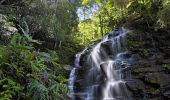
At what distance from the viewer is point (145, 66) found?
11938mm

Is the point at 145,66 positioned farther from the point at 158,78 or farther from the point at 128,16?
the point at 128,16

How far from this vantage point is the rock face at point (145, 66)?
36.5 feet

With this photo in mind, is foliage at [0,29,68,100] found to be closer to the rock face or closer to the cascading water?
the cascading water

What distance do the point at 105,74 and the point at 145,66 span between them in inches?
66.4

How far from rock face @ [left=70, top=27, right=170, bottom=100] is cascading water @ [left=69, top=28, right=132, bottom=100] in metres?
0.06

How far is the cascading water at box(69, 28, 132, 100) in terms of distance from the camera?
1126cm

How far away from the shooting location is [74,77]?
12.7 meters

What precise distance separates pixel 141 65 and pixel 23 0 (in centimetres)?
712

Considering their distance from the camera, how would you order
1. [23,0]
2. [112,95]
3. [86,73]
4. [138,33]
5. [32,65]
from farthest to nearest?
[138,33] → [86,73] → [112,95] → [23,0] → [32,65]

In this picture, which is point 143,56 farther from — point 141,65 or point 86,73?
point 86,73

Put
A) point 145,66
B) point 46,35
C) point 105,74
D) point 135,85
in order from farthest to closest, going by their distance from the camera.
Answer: point 46,35, point 105,74, point 145,66, point 135,85

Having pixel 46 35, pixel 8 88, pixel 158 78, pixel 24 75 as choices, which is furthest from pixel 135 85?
pixel 8 88

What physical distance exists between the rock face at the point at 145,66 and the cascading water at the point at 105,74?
65 millimetres

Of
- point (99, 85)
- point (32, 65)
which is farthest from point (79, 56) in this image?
point (32, 65)
